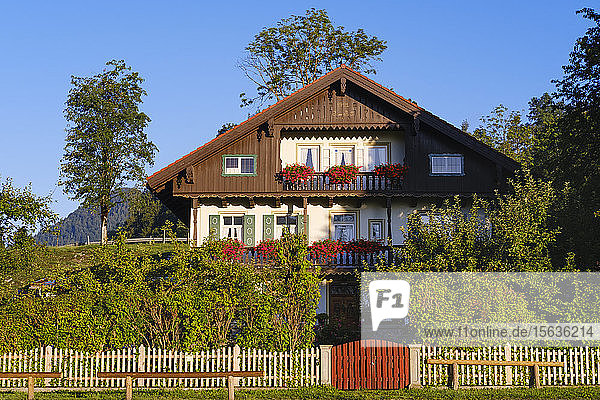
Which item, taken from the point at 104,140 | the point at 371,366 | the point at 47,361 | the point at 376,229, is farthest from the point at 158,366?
the point at 104,140

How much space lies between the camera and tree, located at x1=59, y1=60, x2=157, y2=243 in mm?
55531

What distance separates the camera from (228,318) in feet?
67.5

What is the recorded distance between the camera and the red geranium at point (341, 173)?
28.0 metres

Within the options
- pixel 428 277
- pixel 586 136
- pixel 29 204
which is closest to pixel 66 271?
pixel 29 204

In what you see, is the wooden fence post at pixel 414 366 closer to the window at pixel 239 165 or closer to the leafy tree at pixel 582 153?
the leafy tree at pixel 582 153

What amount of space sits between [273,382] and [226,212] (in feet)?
37.4

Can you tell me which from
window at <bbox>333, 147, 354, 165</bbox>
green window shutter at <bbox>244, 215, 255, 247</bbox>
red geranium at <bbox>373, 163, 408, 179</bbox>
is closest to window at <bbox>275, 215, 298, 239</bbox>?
green window shutter at <bbox>244, 215, 255, 247</bbox>

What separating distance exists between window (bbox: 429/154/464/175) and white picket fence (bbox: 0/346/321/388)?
1189 cm

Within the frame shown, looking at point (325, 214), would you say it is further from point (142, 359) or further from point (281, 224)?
point (142, 359)

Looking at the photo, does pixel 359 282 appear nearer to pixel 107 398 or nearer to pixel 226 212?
pixel 226 212

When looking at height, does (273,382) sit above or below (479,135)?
below

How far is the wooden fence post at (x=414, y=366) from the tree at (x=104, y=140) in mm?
40254

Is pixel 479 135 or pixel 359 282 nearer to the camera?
pixel 359 282

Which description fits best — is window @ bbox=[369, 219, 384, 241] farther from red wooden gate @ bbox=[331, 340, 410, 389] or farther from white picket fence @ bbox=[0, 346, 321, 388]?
white picket fence @ bbox=[0, 346, 321, 388]
